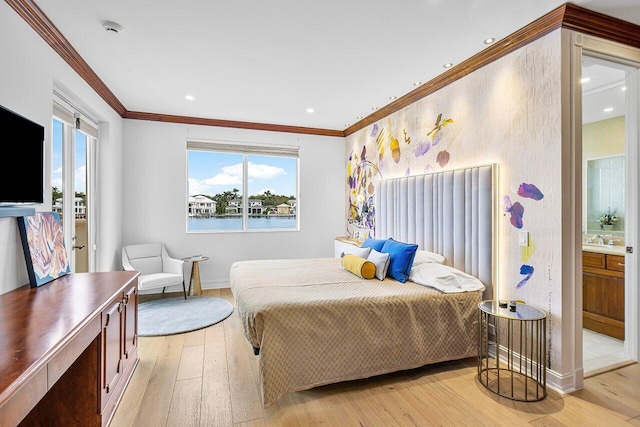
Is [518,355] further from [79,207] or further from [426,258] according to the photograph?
[79,207]

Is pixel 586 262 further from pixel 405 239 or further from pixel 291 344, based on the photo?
pixel 291 344

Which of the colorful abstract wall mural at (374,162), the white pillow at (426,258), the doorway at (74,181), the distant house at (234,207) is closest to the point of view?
the doorway at (74,181)

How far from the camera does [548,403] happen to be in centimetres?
215

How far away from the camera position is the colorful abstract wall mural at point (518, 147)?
7.61 ft

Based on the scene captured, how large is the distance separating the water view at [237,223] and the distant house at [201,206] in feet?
0.32

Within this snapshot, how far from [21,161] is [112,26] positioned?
47.6 inches

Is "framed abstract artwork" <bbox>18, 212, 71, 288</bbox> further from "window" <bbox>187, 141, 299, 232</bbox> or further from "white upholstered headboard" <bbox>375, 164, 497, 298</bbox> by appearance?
"white upholstered headboard" <bbox>375, 164, 497, 298</bbox>

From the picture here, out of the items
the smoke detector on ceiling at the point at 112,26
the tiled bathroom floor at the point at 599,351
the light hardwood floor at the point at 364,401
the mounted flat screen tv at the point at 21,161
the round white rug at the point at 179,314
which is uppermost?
the smoke detector on ceiling at the point at 112,26

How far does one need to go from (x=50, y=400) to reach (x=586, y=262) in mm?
4667

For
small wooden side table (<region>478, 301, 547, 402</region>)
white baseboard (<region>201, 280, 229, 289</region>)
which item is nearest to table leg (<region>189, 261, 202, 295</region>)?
white baseboard (<region>201, 280, 229, 289</region>)

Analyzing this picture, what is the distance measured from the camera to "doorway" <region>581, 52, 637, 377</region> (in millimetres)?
2688

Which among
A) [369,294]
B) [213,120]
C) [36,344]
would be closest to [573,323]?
[369,294]

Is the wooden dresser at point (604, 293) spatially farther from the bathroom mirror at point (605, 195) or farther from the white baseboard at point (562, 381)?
the white baseboard at point (562, 381)

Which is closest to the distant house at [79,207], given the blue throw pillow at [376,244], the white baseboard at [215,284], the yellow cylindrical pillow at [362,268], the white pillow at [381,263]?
the white baseboard at [215,284]
